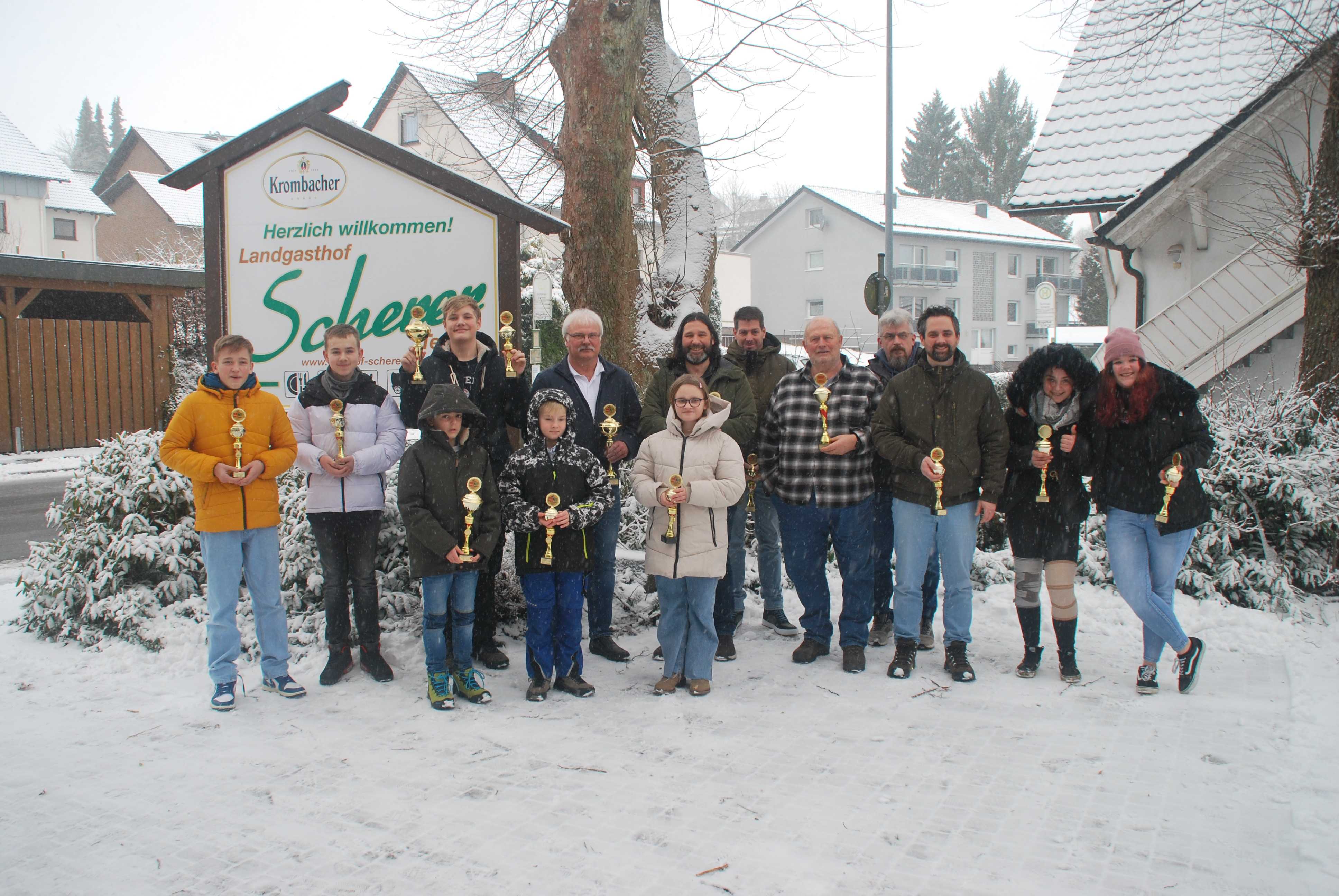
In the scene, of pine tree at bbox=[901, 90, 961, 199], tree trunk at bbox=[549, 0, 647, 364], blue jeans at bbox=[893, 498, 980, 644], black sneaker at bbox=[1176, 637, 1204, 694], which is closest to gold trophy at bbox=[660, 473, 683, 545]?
blue jeans at bbox=[893, 498, 980, 644]

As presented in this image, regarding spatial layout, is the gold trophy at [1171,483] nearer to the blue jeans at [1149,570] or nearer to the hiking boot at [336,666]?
the blue jeans at [1149,570]

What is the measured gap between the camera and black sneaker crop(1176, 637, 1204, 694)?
4910 mm

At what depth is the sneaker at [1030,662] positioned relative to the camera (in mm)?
5180

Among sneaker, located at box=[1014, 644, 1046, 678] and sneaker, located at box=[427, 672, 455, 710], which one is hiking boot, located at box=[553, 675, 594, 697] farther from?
sneaker, located at box=[1014, 644, 1046, 678]

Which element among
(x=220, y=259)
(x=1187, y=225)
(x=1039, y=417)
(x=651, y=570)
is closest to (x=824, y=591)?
(x=651, y=570)

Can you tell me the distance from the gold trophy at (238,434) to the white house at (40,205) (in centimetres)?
3717

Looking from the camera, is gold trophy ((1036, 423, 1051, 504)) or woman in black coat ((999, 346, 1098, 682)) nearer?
gold trophy ((1036, 423, 1051, 504))

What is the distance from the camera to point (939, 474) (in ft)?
A: 16.1

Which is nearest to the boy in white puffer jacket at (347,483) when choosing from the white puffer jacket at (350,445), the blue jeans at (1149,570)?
the white puffer jacket at (350,445)

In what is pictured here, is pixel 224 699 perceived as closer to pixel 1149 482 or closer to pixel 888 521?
pixel 888 521

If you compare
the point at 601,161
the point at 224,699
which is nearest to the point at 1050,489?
the point at 601,161

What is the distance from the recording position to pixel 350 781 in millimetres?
3834

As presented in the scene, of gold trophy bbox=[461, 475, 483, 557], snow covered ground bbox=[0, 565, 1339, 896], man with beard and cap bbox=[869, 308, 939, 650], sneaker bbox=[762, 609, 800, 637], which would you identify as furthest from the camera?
sneaker bbox=[762, 609, 800, 637]

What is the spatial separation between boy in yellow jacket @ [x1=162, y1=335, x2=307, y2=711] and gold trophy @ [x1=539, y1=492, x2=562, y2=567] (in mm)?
1377
